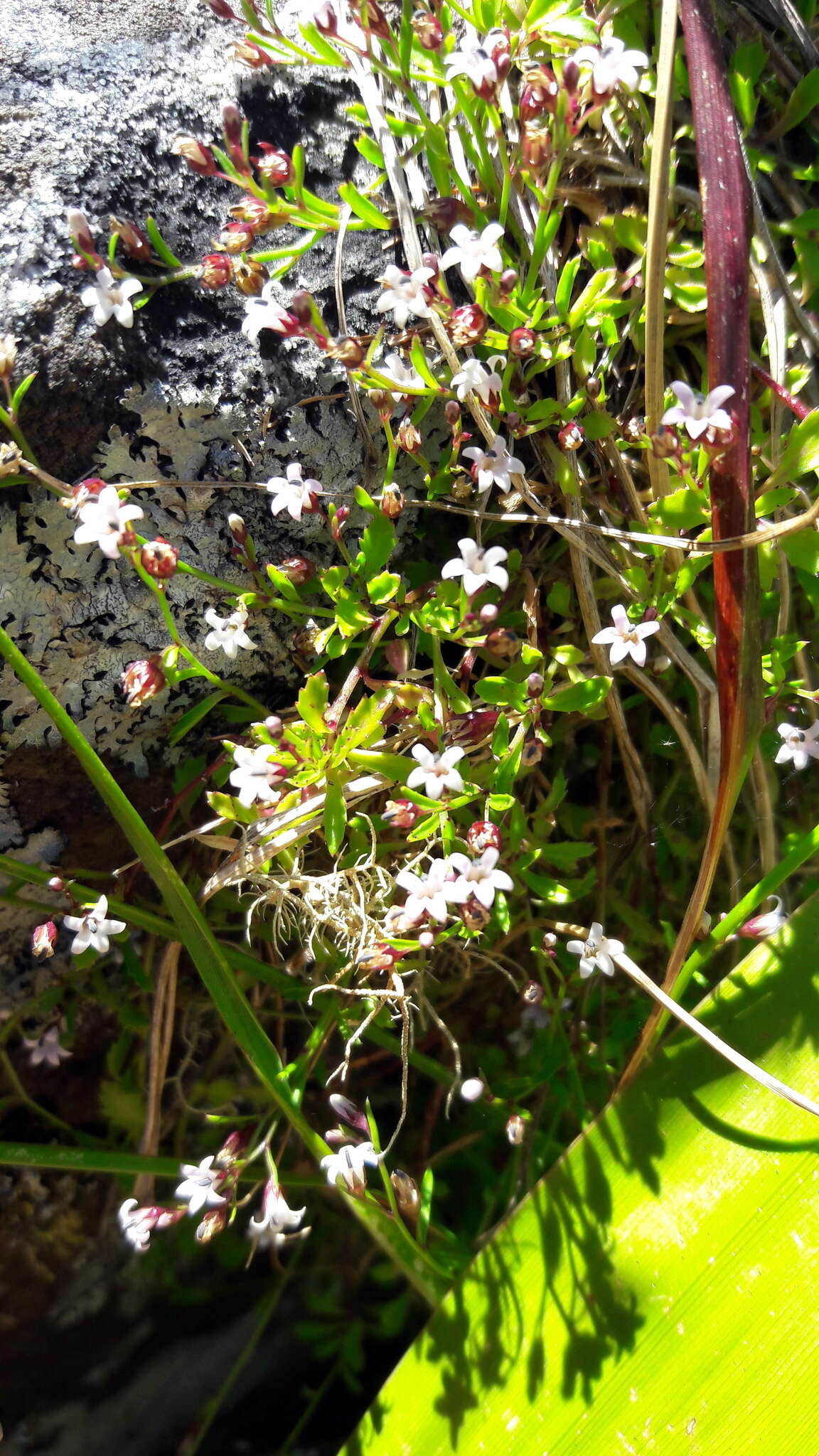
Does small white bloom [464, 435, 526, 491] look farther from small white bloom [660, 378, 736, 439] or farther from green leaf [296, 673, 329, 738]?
green leaf [296, 673, 329, 738]

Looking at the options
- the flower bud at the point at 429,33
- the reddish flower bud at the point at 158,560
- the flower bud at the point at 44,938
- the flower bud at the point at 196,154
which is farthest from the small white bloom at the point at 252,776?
the flower bud at the point at 429,33

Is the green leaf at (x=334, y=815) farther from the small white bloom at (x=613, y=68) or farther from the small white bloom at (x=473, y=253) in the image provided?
the small white bloom at (x=613, y=68)

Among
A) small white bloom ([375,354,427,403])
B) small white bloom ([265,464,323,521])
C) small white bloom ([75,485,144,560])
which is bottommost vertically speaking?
small white bloom ([75,485,144,560])

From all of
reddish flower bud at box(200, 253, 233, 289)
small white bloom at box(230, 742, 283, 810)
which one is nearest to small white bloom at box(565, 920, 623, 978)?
small white bloom at box(230, 742, 283, 810)

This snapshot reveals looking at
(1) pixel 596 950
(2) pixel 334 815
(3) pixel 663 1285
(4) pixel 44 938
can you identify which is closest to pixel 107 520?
(2) pixel 334 815

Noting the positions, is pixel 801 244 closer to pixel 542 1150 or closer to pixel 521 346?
pixel 521 346

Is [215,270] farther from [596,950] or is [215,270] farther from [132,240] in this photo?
[596,950]

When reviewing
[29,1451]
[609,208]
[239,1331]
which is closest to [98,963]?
[239,1331]
